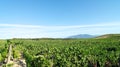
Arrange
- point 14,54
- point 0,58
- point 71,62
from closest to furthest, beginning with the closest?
point 71,62 → point 0,58 → point 14,54

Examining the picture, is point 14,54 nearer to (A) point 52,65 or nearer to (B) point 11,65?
(B) point 11,65

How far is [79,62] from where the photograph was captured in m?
24.3

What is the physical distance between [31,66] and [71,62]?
16.4 ft

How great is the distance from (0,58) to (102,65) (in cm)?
1459

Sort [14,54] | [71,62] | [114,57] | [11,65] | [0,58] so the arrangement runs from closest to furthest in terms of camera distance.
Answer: [71,62] < [114,57] < [11,65] < [0,58] < [14,54]

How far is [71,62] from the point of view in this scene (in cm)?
2419

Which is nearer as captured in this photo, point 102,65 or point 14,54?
point 102,65

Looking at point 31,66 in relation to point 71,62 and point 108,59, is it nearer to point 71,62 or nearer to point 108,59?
point 71,62

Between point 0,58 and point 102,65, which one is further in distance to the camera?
point 0,58

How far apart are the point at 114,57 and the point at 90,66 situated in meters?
3.18

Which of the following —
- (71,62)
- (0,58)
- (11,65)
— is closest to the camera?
(71,62)

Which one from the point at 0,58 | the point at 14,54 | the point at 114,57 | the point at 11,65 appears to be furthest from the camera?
the point at 14,54

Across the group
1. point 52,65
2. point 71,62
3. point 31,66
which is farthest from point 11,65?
point 71,62

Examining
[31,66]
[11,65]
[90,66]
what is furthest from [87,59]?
[11,65]
